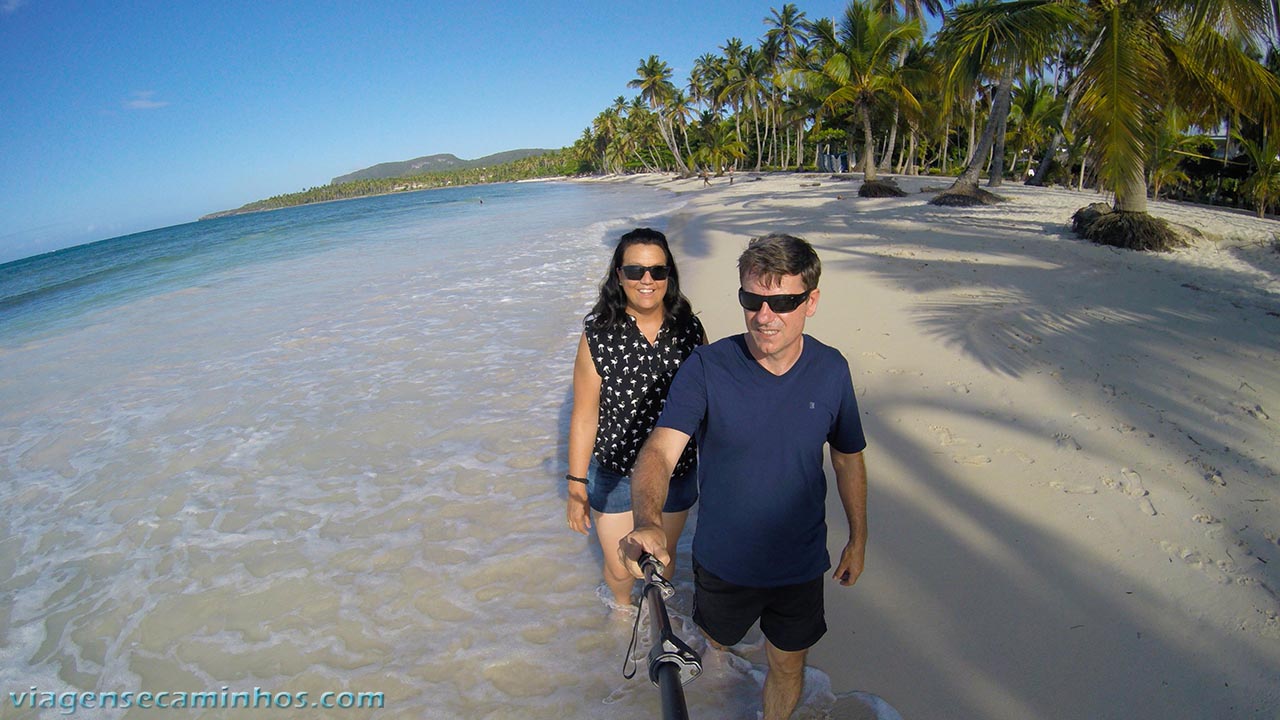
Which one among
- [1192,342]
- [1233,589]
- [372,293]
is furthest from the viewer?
[372,293]

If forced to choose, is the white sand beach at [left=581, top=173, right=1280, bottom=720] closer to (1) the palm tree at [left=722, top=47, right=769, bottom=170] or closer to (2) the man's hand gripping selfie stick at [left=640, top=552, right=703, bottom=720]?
(2) the man's hand gripping selfie stick at [left=640, top=552, right=703, bottom=720]

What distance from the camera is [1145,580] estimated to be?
2.82m

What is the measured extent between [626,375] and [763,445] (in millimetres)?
865

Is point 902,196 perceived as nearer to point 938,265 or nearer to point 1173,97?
point 1173,97

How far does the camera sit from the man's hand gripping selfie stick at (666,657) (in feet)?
4.29

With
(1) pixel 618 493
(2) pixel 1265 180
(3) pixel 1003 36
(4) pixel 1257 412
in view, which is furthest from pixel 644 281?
(2) pixel 1265 180

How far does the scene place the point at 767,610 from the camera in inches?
81.6

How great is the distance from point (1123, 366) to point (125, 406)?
450 inches

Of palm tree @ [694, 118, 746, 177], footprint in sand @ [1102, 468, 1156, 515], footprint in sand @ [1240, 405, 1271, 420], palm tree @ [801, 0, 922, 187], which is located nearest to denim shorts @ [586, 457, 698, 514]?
footprint in sand @ [1102, 468, 1156, 515]

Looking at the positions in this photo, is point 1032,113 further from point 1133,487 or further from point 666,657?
point 666,657

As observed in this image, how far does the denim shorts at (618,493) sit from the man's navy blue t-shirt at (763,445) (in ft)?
2.19

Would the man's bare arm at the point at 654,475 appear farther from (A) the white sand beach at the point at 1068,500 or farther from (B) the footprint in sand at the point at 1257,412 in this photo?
(B) the footprint in sand at the point at 1257,412

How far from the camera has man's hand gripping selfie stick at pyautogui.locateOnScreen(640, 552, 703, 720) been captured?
4.29ft

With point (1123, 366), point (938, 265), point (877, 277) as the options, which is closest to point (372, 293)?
point (877, 277)
